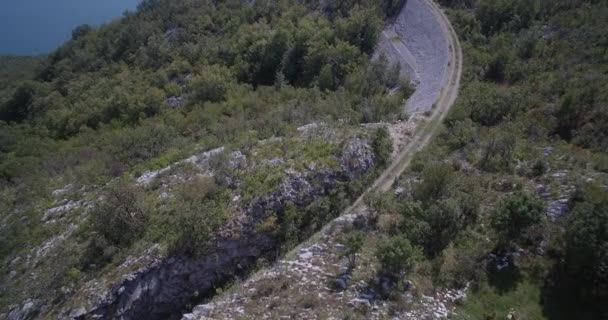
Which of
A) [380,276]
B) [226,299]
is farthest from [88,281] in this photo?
[380,276]

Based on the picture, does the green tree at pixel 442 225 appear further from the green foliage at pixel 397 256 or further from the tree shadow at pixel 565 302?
the tree shadow at pixel 565 302

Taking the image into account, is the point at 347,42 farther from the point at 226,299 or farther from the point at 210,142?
the point at 226,299

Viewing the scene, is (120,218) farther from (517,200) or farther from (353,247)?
(517,200)

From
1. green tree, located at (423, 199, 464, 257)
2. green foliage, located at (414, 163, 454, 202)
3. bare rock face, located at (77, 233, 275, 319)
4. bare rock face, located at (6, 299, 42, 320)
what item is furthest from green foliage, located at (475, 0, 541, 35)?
bare rock face, located at (6, 299, 42, 320)

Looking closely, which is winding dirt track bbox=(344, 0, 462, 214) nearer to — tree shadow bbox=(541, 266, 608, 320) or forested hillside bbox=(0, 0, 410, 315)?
forested hillside bbox=(0, 0, 410, 315)

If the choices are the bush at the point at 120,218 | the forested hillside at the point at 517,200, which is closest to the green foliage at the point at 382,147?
the forested hillside at the point at 517,200
